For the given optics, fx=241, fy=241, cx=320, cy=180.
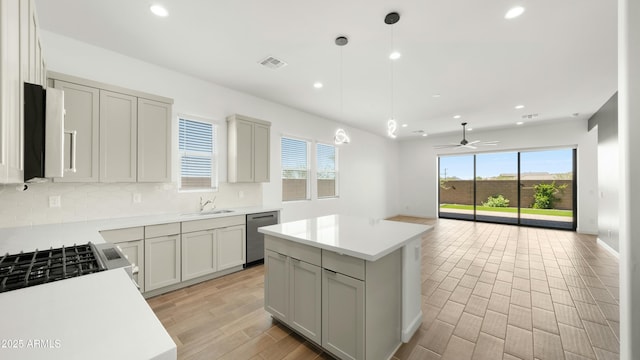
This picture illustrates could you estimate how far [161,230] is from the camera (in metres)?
2.88

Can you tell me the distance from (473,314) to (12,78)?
3682 mm

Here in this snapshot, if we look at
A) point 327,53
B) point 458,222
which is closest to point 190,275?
point 327,53

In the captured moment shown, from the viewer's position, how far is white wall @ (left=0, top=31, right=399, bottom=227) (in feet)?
8.52

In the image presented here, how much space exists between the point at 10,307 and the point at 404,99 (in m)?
5.20

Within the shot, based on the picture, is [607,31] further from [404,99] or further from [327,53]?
[327,53]

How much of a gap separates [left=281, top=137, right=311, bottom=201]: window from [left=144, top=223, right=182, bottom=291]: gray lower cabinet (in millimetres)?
2436

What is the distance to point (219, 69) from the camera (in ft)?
11.5

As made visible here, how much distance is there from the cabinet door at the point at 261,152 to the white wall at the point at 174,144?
0.34m

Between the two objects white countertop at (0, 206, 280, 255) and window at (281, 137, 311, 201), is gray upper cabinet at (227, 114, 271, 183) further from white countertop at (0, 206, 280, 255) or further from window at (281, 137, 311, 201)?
white countertop at (0, 206, 280, 255)

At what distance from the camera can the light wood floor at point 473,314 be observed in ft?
6.67

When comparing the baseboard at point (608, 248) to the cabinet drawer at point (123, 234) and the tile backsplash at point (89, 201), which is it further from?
the cabinet drawer at point (123, 234)

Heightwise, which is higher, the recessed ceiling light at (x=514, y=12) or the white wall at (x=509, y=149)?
the recessed ceiling light at (x=514, y=12)

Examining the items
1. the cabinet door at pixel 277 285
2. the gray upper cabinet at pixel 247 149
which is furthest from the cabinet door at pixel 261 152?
the cabinet door at pixel 277 285

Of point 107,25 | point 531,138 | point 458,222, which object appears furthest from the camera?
point 458,222
